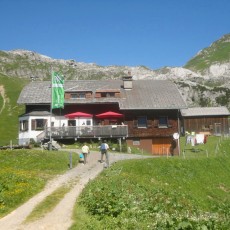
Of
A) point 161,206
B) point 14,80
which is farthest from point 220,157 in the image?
point 14,80

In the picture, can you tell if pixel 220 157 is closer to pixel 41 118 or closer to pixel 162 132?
pixel 162 132

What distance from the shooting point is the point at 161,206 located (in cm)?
1939

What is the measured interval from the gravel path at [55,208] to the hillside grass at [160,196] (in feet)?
1.86

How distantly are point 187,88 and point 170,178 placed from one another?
83.4 metres

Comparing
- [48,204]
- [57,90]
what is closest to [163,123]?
[57,90]

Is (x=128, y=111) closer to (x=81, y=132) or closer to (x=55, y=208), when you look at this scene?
(x=81, y=132)

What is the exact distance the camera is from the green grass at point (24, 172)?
21034 millimetres

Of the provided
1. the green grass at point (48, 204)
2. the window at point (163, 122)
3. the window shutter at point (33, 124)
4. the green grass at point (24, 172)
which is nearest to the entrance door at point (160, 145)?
the window at point (163, 122)

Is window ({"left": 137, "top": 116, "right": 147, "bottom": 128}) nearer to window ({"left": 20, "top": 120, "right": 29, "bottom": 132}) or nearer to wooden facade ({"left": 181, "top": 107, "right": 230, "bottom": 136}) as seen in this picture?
window ({"left": 20, "top": 120, "right": 29, "bottom": 132})

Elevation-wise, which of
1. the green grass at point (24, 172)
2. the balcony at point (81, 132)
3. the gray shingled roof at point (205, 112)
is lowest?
the green grass at point (24, 172)

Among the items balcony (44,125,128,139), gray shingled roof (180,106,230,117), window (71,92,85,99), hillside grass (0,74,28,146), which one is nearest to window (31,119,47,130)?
balcony (44,125,128,139)

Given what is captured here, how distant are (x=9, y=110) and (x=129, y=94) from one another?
6115 centimetres

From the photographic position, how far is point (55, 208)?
18922 mm

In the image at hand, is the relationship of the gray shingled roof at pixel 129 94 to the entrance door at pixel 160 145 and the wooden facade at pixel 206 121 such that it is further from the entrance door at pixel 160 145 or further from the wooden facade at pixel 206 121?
the wooden facade at pixel 206 121
